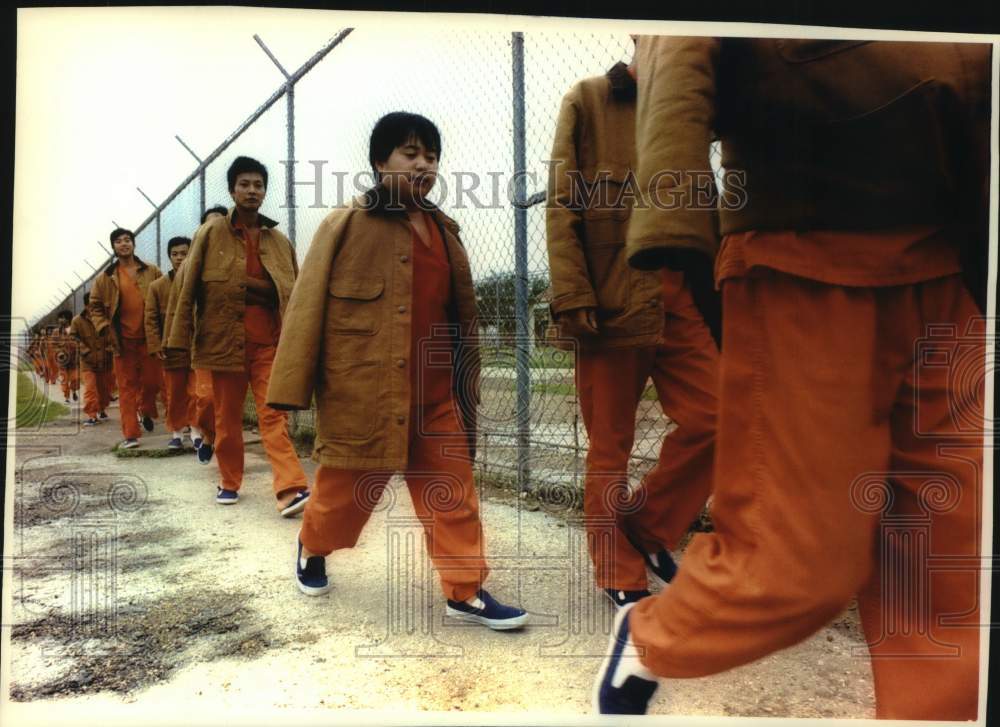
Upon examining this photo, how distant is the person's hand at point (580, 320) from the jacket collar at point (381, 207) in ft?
1.25

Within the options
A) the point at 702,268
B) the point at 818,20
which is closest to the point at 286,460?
the point at 702,268

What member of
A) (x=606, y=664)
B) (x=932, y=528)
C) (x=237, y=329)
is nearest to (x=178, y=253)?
(x=237, y=329)

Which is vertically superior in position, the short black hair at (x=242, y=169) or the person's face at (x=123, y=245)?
the short black hair at (x=242, y=169)

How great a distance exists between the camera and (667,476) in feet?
5.83

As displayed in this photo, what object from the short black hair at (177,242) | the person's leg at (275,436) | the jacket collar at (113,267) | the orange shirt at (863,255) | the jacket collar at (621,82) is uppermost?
the jacket collar at (621,82)

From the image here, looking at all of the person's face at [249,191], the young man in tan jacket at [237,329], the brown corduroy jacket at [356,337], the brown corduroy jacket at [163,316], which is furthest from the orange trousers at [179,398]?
the brown corduroy jacket at [356,337]

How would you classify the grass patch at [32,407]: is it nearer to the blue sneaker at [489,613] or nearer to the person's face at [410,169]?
the person's face at [410,169]

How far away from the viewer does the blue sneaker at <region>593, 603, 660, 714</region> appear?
1396 millimetres

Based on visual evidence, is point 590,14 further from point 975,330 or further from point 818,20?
point 975,330

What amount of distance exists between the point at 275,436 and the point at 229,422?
27 centimetres

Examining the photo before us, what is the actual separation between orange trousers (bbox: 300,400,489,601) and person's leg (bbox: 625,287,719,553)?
415 mm

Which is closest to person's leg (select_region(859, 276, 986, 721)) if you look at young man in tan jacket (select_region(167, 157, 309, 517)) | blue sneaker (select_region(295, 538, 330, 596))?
blue sneaker (select_region(295, 538, 330, 596))

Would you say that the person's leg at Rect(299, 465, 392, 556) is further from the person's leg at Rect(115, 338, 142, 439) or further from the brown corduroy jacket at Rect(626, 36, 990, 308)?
the brown corduroy jacket at Rect(626, 36, 990, 308)

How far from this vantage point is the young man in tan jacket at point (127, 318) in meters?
2.20
